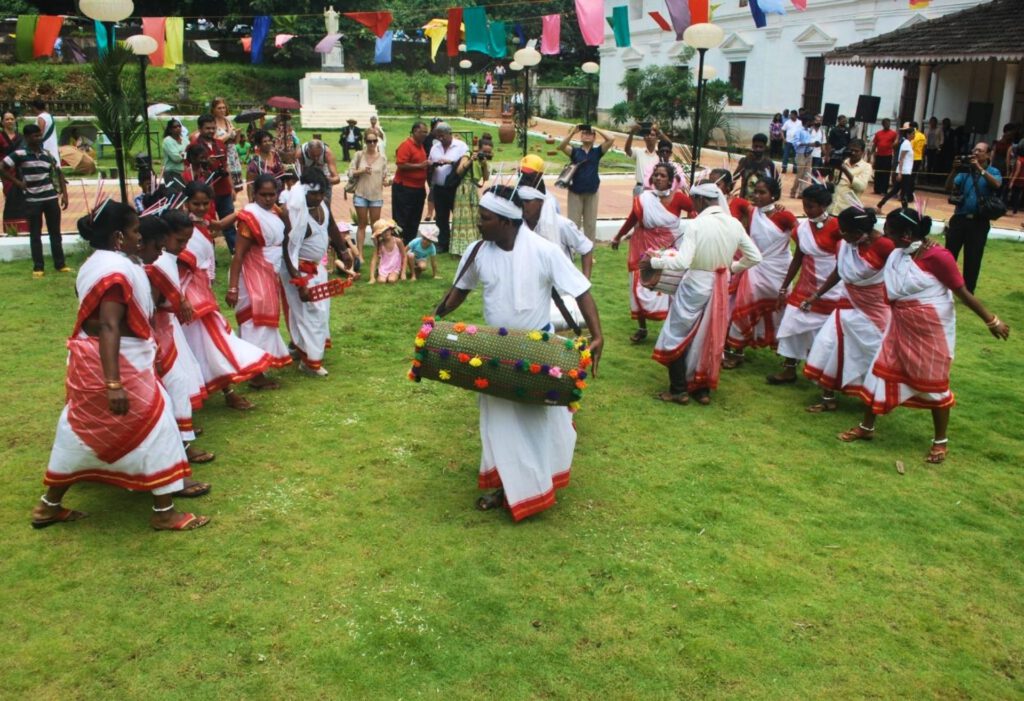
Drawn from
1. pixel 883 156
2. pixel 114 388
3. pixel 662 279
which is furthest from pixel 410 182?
pixel 883 156

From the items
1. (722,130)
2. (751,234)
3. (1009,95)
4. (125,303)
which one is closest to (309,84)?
(722,130)

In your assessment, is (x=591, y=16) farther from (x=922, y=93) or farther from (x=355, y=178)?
(x=922, y=93)

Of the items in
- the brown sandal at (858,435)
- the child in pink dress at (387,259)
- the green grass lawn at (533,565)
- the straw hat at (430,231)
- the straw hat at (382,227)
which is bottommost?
the green grass lawn at (533,565)

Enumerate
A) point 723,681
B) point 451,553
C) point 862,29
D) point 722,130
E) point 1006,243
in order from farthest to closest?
1. point 722,130
2. point 862,29
3. point 1006,243
4. point 451,553
5. point 723,681

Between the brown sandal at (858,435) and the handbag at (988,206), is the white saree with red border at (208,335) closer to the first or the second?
the brown sandal at (858,435)

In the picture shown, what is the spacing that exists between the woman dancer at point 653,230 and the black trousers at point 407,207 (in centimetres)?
382

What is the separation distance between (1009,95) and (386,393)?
57.2 feet

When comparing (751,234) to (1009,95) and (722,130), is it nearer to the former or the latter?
(1009,95)

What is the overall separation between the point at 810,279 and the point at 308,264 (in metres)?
3.97

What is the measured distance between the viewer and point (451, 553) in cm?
443

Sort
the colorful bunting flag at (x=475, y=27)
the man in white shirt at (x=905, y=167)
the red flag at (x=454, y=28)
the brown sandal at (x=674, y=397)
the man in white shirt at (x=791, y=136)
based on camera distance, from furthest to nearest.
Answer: the man in white shirt at (x=791, y=136), the man in white shirt at (x=905, y=167), the red flag at (x=454, y=28), the colorful bunting flag at (x=475, y=27), the brown sandal at (x=674, y=397)

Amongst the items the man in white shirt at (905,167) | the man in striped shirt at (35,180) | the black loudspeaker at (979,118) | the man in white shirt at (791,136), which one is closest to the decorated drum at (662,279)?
the man in striped shirt at (35,180)

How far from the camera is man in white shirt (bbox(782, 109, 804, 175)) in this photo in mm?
21694

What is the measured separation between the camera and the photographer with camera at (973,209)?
31.2 feet
